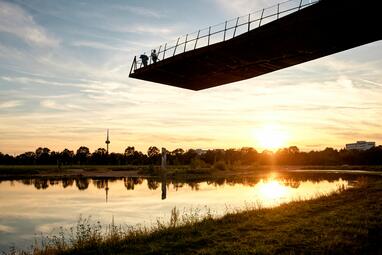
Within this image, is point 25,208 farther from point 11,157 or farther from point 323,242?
point 11,157

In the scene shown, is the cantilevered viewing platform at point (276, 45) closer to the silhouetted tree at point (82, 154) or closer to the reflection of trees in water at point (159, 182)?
the reflection of trees in water at point (159, 182)

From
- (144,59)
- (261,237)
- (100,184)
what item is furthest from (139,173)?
(261,237)

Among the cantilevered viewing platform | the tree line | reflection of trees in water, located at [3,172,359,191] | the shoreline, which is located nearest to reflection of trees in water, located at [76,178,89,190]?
reflection of trees in water, located at [3,172,359,191]

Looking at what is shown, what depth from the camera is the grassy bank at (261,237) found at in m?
11.8

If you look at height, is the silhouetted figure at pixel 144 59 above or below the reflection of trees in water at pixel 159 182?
above

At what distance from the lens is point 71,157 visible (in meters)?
149

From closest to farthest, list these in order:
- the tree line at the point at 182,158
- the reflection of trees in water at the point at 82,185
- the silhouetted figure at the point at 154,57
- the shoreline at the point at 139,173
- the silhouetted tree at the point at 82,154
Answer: the silhouetted figure at the point at 154,57 → the reflection of trees in water at the point at 82,185 → the shoreline at the point at 139,173 → the tree line at the point at 182,158 → the silhouetted tree at the point at 82,154

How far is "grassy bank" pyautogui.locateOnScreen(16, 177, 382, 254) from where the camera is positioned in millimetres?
11790

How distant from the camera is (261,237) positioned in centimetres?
1345

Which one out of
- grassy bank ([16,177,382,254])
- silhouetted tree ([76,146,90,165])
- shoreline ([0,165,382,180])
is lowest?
grassy bank ([16,177,382,254])

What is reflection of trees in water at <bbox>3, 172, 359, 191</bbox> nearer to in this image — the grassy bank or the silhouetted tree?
the grassy bank

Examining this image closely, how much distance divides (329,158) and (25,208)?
11764 cm

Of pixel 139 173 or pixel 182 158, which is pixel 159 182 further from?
pixel 182 158

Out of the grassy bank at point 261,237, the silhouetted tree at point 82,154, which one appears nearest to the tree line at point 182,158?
the silhouetted tree at point 82,154
